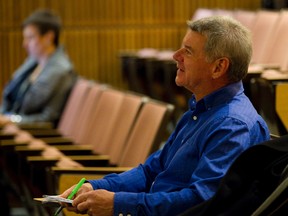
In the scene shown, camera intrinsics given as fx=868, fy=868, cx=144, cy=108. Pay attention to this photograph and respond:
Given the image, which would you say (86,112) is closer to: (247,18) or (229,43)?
(247,18)

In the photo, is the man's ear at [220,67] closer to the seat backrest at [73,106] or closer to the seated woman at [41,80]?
the seat backrest at [73,106]

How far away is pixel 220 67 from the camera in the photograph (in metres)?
2.24

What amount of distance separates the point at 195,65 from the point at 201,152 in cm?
25

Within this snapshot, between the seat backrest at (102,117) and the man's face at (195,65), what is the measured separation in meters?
1.73

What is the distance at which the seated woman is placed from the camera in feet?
17.1

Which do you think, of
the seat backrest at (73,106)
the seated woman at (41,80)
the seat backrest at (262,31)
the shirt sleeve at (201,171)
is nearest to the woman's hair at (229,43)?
the shirt sleeve at (201,171)

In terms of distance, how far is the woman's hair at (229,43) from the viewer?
222cm

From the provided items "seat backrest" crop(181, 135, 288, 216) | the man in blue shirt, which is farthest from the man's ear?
"seat backrest" crop(181, 135, 288, 216)

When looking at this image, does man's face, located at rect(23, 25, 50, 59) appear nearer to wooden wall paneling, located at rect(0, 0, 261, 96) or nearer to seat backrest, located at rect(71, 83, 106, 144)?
seat backrest, located at rect(71, 83, 106, 144)

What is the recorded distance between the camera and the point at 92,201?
2215 millimetres

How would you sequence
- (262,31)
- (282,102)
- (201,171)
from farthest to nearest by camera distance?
(262,31) → (282,102) → (201,171)

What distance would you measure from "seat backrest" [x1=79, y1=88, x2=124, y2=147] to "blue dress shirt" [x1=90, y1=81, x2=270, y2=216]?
1687 millimetres

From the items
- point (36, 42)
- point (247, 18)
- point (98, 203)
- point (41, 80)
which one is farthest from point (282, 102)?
point (247, 18)

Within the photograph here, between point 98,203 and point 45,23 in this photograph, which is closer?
point 98,203
